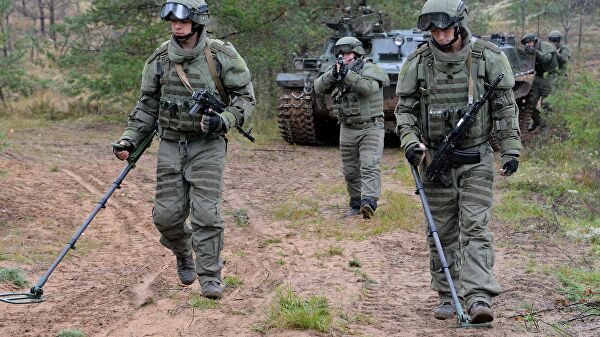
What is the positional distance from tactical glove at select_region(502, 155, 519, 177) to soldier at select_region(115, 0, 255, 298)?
68.7 inches

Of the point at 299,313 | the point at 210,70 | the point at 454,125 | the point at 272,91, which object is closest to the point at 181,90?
the point at 210,70

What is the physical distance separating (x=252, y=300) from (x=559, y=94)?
1028 cm

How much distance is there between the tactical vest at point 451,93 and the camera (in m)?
5.62

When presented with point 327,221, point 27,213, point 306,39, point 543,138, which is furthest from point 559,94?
point 27,213

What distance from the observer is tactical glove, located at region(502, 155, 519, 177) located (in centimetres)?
559

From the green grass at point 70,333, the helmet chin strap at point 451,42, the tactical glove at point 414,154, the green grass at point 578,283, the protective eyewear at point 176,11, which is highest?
the protective eyewear at point 176,11

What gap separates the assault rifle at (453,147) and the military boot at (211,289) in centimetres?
158

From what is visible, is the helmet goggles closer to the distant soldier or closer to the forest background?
the forest background

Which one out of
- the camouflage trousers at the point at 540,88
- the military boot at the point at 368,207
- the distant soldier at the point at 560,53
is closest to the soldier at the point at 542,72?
the camouflage trousers at the point at 540,88

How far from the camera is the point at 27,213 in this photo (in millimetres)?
9359

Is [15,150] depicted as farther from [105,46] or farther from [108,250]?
[108,250]

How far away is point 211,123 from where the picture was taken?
5734 millimetres

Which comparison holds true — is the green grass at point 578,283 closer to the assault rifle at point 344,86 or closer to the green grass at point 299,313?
the green grass at point 299,313

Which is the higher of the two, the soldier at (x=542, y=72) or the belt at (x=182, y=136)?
the belt at (x=182, y=136)
